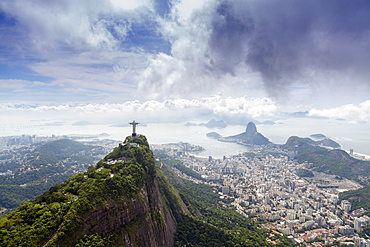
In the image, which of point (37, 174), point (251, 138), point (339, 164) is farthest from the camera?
point (251, 138)

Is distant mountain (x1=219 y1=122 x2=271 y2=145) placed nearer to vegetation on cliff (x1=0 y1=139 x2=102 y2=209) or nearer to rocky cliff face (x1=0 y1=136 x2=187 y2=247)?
vegetation on cliff (x1=0 y1=139 x2=102 y2=209)

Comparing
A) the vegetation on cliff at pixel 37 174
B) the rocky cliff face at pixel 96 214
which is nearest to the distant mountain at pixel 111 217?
the rocky cliff face at pixel 96 214

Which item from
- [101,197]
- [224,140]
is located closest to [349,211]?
[101,197]

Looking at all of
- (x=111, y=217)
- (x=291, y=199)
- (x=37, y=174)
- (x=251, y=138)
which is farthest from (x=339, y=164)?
(x=37, y=174)

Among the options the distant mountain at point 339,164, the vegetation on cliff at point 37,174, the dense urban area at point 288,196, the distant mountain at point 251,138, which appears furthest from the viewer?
the distant mountain at point 251,138

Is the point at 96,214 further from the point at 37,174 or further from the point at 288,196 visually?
the point at 37,174

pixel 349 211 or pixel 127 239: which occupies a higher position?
pixel 127 239

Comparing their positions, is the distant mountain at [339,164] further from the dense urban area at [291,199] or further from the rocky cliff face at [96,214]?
the rocky cliff face at [96,214]

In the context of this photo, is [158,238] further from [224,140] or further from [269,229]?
[224,140]
